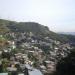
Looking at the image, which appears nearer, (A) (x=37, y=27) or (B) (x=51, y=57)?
(B) (x=51, y=57)

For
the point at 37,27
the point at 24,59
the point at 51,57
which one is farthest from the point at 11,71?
the point at 37,27

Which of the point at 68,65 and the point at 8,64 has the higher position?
the point at 68,65

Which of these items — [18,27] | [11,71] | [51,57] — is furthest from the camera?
[18,27]

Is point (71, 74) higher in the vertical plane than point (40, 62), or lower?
higher

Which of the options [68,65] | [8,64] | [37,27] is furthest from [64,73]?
[37,27]

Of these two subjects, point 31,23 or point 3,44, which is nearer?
point 3,44

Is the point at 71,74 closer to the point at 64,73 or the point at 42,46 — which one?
the point at 64,73

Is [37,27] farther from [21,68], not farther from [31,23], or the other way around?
[21,68]

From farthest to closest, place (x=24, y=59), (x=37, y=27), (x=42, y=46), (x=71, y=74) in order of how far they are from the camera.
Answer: (x=37, y=27) < (x=42, y=46) < (x=24, y=59) < (x=71, y=74)

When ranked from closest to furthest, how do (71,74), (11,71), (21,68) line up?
(71,74), (11,71), (21,68)
